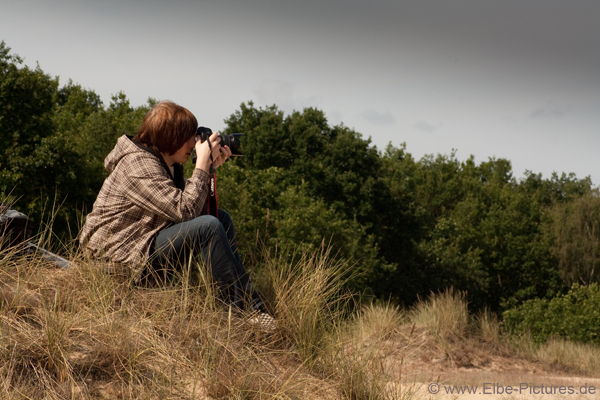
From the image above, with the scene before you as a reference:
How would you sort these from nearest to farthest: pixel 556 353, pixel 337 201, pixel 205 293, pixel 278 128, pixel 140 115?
pixel 205 293, pixel 556 353, pixel 337 201, pixel 278 128, pixel 140 115

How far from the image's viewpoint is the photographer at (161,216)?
9.70 ft

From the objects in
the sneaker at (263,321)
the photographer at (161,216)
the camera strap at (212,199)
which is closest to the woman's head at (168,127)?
the photographer at (161,216)

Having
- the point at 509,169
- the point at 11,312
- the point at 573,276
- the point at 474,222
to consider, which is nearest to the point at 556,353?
the point at 11,312

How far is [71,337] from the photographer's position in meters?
2.52

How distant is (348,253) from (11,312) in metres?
17.1

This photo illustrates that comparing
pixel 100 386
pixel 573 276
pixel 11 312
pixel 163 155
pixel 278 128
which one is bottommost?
pixel 573 276

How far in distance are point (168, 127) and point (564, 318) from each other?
23612 millimetres

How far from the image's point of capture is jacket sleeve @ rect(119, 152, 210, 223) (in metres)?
2.96

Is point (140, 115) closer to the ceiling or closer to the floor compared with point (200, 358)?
closer to the ceiling

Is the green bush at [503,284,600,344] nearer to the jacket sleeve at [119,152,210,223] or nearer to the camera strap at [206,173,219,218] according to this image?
the camera strap at [206,173,219,218]

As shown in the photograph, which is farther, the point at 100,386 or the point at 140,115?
the point at 140,115

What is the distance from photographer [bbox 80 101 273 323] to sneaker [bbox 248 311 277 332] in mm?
11

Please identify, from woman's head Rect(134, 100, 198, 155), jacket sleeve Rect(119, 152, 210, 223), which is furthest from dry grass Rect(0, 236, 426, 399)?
woman's head Rect(134, 100, 198, 155)

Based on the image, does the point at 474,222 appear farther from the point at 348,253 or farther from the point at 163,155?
the point at 163,155
